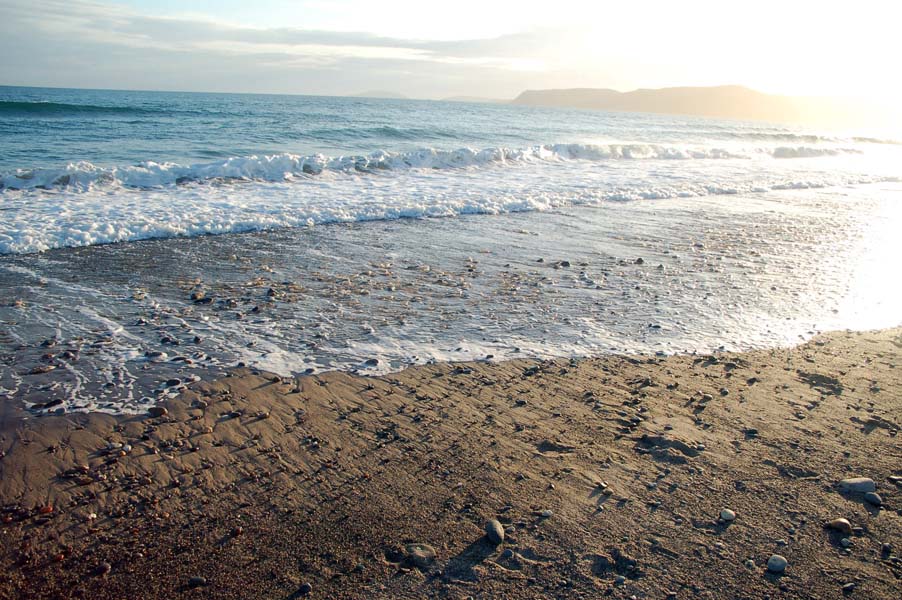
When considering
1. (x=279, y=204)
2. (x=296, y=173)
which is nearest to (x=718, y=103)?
(x=296, y=173)

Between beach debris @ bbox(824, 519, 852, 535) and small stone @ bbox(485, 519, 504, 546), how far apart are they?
163cm

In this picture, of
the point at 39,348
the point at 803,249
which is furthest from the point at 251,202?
the point at 803,249

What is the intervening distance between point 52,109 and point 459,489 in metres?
32.6

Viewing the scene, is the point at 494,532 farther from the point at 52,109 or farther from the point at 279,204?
the point at 52,109

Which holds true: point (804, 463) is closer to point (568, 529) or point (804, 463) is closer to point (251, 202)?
point (568, 529)

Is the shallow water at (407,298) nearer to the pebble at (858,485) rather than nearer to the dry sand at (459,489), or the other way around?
the dry sand at (459,489)

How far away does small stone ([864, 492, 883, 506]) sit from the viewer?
10.4ft

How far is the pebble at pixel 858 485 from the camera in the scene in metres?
3.28

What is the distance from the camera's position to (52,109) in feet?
92.1

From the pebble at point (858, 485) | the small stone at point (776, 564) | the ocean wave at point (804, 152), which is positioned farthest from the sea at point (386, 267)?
the ocean wave at point (804, 152)

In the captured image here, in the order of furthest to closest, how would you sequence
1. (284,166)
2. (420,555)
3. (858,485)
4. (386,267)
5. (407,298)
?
1. (284,166)
2. (386,267)
3. (407,298)
4. (858,485)
5. (420,555)

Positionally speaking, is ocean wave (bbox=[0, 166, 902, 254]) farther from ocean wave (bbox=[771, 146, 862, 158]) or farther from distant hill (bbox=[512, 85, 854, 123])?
distant hill (bbox=[512, 85, 854, 123])

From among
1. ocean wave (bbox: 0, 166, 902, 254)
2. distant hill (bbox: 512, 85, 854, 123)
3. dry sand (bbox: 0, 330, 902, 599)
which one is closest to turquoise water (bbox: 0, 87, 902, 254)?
ocean wave (bbox: 0, 166, 902, 254)

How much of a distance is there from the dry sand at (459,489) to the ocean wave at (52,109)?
29423mm
